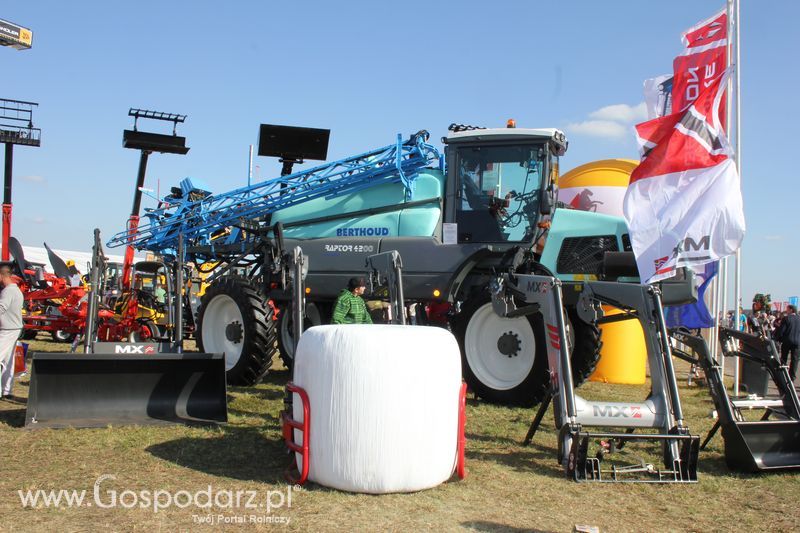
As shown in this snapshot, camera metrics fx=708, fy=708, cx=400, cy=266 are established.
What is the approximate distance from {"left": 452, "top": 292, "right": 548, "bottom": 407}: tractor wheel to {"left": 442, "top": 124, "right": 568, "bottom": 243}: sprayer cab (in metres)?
1.04

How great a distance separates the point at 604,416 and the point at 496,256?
11.4 feet

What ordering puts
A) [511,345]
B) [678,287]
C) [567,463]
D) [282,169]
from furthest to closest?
1. [282,169]
2. [511,345]
3. [678,287]
4. [567,463]

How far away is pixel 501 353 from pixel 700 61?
4891 millimetres

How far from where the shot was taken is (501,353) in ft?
27.9

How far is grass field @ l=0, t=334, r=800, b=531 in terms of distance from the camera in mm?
4328

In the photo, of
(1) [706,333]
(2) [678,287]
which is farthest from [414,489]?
(1) [706,333]

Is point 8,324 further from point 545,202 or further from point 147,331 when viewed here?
point 545,202

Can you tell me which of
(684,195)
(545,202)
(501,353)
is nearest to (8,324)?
(501,353)

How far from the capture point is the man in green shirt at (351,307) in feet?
24.4

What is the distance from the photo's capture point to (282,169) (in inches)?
468

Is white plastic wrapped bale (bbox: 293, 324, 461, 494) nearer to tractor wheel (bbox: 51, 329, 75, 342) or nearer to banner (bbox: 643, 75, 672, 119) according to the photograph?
banner (bbox: 643, 75, 672, 119)

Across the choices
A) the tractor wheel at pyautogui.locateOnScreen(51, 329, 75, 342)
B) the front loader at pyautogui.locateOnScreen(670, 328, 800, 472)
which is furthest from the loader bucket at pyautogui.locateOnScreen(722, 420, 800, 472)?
the tractor wheel at pyautogui.locateOnScreen(51, 329, 75, 342)

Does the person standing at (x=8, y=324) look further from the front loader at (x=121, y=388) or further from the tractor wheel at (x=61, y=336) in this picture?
the tractor wheel at (x=61, y=336)

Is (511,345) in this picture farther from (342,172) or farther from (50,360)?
(50,360)
